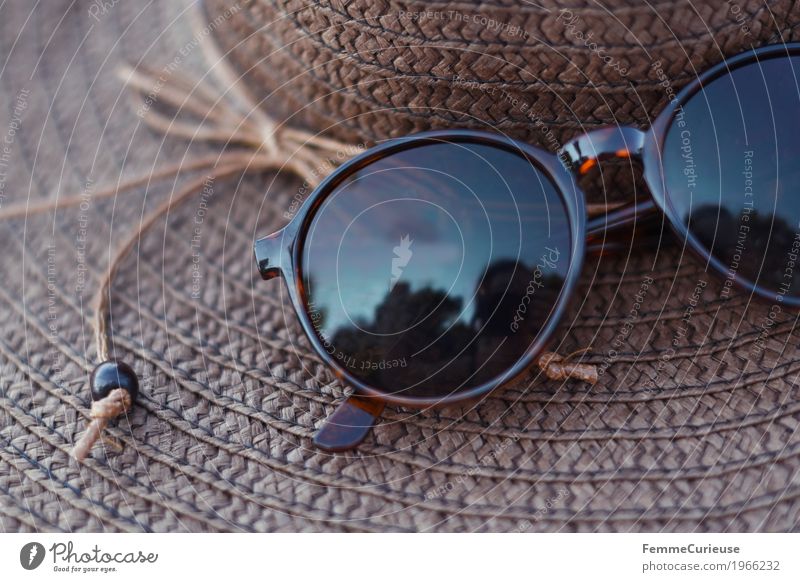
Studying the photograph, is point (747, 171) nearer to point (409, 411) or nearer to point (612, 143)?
point (612, 143)

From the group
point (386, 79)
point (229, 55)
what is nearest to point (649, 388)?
point (386, 79)

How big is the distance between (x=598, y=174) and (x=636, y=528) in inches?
7.7

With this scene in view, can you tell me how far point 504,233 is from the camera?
428 mm

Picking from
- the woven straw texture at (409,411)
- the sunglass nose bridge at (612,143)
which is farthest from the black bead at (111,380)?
the sunglass nose bridge at (612,143)

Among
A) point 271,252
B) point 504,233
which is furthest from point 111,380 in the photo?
point 504,233

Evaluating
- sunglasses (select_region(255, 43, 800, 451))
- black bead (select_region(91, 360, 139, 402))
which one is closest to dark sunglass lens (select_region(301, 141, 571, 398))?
sunglasses (select_region(255, 43, 800, 451))

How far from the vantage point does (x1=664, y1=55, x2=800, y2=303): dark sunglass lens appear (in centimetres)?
41

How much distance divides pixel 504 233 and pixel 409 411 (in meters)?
0.11

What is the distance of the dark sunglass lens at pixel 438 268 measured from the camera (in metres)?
0.42

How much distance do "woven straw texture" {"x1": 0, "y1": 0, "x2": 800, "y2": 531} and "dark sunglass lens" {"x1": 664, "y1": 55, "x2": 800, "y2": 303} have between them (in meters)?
0.02

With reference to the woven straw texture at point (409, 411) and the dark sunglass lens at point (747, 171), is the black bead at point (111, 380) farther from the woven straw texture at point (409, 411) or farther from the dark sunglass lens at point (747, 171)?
the dark sunglass lens at point (747, 171)

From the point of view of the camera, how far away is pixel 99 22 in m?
0.59

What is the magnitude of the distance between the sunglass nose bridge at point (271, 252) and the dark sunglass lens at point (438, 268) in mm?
16

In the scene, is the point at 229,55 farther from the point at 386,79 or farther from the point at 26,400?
the point at 26,400
